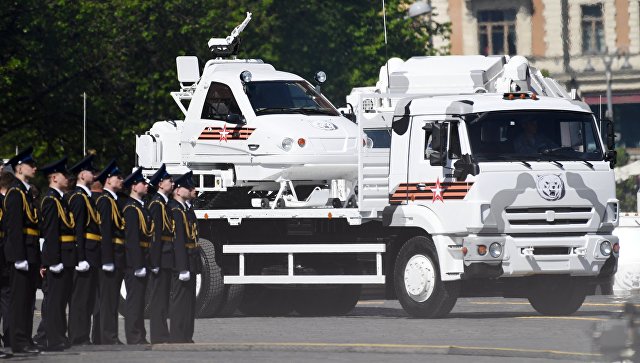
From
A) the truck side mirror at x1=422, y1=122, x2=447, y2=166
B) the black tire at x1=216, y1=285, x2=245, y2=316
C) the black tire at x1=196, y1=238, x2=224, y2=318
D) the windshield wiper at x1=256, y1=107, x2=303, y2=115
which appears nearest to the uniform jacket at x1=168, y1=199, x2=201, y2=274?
the truck side mirror at x1=422, y1=122, x2=447, y2=166

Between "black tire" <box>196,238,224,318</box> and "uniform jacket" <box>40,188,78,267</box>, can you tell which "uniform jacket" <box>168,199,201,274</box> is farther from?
"black tire" <box>196,238,224,318</box>

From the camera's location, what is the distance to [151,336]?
781 inches

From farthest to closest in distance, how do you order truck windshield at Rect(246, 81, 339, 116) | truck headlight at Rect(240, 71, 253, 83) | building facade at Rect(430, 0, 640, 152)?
building facade at Rect(430, 0, 640, 152) → truck headlight at Rect(240, 71, 253, 83) → truck windshield at Rect(246, 81, 339, 116)

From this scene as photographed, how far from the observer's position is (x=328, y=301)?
2591 cm

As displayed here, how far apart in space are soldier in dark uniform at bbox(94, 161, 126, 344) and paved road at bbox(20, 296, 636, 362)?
2.22 feet

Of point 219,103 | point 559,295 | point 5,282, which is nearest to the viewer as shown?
point 5,282

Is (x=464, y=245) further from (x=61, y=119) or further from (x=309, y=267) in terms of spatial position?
(x=61, y=119)

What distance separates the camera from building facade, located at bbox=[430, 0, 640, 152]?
6900 cm

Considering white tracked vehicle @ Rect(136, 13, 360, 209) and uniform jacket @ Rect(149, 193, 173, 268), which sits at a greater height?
white tracked vehicle @ Rect(136, 13, 360, 209)

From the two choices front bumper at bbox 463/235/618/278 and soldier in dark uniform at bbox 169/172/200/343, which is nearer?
soldier in dark uniform at bbox 169/172/200/343

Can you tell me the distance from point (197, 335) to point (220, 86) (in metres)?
5.41

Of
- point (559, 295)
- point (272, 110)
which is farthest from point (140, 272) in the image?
point (559, 295)

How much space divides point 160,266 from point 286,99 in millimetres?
6195

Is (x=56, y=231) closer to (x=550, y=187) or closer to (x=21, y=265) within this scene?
(x=21, y=265)
